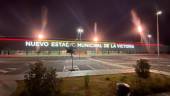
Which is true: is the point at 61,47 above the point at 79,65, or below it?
above

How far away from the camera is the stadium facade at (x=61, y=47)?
1706 inches

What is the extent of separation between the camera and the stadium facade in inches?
1706

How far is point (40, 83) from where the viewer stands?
8.91 meters

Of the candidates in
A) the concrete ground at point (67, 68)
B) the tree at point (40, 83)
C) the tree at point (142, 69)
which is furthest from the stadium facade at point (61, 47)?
the tree at point (40, 83)

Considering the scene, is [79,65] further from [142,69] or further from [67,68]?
[142,69]

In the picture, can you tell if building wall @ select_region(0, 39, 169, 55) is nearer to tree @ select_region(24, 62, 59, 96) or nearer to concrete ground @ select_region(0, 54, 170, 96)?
concrete ground @ select_region(0, 54, 170, 96)

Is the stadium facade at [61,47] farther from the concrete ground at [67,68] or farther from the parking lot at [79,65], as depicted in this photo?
the concrete ground at [67,68]

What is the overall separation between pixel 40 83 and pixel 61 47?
4011 centimetres

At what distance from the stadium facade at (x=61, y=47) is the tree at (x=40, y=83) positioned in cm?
2654

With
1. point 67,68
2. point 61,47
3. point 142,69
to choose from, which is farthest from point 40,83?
point 61,47

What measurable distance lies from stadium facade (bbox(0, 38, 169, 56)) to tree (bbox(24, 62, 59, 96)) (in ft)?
87.1

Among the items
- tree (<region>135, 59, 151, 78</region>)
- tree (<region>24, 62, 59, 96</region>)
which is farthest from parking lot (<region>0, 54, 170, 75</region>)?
tree (<region>24, 62, 59, 96</region>)

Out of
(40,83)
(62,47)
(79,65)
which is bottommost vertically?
(79,65)

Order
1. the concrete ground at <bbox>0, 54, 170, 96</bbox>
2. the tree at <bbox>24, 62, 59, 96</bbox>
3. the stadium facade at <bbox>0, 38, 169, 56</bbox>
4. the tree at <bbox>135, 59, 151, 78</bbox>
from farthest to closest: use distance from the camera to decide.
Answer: the stadium facade at <bbox>0, 38, 169, 56</bbox> → the tree at <bbox>135, 59, 151, 78</bbox> → the concrete ground at <bbox>0, 54, 170, 96</bbox> → the tree at <bbox>24, 62, 59, 96</bbox>
